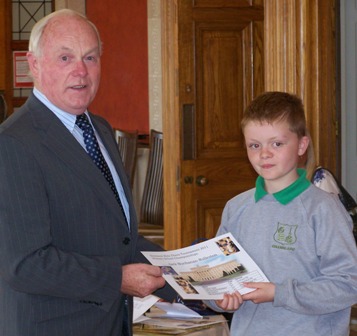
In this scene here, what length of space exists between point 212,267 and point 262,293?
141 millimetres

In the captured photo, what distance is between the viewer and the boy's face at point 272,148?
6.82 feet

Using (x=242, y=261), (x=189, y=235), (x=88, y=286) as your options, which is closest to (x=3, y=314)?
(x=88, y=286)

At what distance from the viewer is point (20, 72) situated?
11.4 meters

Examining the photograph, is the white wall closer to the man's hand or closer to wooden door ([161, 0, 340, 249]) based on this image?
wooden door ([161, 0, 340, 249])

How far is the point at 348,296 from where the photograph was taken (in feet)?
6.47

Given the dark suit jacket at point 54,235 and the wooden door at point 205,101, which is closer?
the dark suit jacket at point 54,235

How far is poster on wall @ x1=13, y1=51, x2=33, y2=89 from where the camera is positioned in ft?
37.1

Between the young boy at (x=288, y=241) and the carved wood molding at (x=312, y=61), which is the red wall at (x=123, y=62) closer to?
the carved wood molding at (x=312, y=61)

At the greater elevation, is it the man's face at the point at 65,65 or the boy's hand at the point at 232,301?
the man's face at the point at 65,65

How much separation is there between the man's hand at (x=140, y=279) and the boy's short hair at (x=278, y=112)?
0.45 metres

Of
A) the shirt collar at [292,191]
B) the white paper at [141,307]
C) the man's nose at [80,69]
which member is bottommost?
the white paper at [141,307]

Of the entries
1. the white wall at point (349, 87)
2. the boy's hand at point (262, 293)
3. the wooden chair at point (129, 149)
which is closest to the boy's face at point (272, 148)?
the boy's hand at point (262, 293)

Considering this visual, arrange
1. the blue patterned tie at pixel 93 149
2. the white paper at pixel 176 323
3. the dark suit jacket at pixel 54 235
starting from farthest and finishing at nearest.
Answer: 1. the white paper at pixel 176 323
2. the blue patterned tie at pixel 93 149
3. the dark suit jacket at pixel 54 235

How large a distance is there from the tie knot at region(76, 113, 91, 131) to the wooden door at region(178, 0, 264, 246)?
9.41 ft
